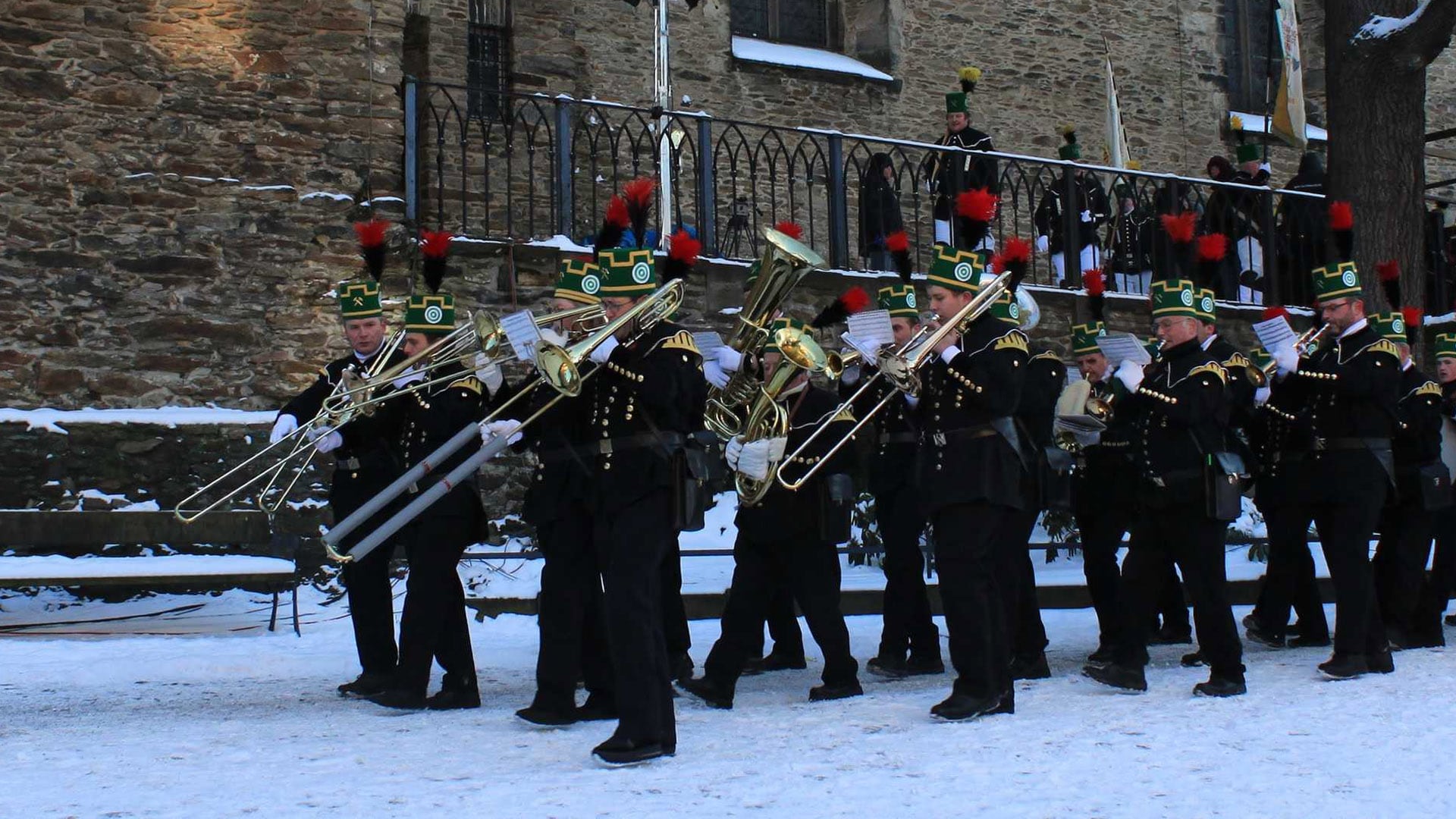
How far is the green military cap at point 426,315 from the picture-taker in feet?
23.2

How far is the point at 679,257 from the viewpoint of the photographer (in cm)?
611

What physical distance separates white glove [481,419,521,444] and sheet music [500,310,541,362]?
467 millimetres

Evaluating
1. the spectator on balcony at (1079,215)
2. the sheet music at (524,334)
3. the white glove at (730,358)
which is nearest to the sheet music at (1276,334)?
the white glove at (730,358)

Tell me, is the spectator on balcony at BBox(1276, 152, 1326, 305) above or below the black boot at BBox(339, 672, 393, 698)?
above

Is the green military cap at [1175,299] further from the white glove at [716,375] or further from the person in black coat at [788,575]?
the white glove at [716,375]

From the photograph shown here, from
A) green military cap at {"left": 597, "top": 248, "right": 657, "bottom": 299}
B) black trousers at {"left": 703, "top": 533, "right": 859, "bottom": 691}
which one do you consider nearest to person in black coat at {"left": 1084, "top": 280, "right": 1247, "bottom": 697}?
black trousers at {"left": 703, "top": 533, "right": 859, "bottom": 691}

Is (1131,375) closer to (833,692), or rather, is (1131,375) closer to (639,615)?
(833,692)

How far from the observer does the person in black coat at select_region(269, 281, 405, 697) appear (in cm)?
707

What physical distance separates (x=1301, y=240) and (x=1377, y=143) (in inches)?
102

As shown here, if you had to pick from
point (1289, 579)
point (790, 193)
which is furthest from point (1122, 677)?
point (790, 193)

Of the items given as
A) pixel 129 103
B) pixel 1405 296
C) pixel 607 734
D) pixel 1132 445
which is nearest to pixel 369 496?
pixel 607 734

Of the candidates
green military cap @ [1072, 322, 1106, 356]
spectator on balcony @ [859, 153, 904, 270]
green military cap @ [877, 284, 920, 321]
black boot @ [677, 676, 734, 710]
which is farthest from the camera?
spectator on balcony @ [859, 153, 904, 270]

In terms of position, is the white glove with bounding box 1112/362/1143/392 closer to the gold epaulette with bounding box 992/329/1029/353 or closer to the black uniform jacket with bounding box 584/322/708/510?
the gold epaulette with bounding box 992/329/1029/353

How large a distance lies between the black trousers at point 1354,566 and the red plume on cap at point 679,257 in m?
3.40
